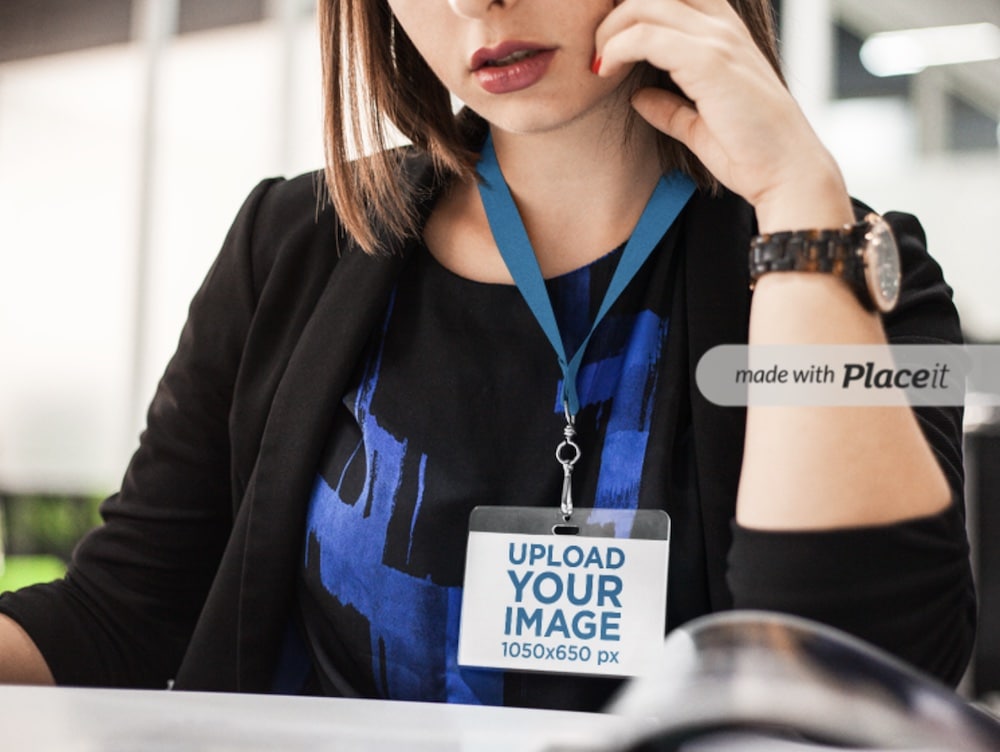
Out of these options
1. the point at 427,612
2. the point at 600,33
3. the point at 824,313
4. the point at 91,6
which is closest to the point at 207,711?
the point at 427,612

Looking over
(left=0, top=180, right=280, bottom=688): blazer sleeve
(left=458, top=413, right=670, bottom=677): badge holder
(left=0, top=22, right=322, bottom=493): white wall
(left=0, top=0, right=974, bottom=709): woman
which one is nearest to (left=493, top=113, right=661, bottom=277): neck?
(left=0, top=0, right=974, bottom=709): woman

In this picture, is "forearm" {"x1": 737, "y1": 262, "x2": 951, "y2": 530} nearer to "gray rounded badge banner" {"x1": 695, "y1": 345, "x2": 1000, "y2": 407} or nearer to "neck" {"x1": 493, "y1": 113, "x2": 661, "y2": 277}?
"gray rounded badge banner" {"x1": 695, "y1": 345, "x2": 1000, "y2": 407}

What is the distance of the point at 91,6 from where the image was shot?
507 cm

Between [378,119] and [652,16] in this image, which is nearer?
[652,16]

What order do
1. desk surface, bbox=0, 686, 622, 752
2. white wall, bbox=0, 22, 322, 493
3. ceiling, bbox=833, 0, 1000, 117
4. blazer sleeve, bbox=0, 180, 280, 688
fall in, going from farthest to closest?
white wall, bbox=0, 22, 322, 493 → ceiling, bbox=833, 0, 1000, 117 → blazer sleeve, bbox=0, 180, 280, 688 → desk surface, bbox=0, 686, 622, 752

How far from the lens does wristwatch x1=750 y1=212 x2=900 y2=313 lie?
75 centimetres

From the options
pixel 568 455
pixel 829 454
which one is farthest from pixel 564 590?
pixel 829 454

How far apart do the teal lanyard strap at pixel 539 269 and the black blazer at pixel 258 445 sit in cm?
3

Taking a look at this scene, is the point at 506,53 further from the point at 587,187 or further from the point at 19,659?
the point at 19,659

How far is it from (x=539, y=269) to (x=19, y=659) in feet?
1.96

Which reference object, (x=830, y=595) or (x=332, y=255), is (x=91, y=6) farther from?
(x=830, y=595)

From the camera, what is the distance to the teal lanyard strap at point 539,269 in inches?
36.7

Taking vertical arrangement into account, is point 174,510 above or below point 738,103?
below

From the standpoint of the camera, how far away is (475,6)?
0.84 meters
